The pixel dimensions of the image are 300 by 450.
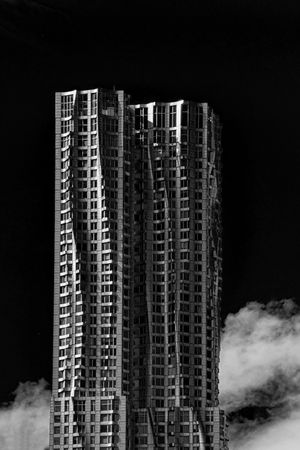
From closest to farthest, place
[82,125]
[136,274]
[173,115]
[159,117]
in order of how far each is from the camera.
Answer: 1. [82,125]
2. [136,274]
3. [173,115]
4. [159,117]

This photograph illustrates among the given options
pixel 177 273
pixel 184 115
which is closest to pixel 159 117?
pixel 184 115

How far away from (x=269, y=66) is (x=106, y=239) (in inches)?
445

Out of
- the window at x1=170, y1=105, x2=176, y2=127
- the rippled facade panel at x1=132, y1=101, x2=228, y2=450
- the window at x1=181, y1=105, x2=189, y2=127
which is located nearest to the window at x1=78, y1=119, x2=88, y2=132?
the rippled facade panel at x1=132, y1=101, x2=228, y2=450

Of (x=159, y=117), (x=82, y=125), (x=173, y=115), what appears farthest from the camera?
(x=159, y=117)

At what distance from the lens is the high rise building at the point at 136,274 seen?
183750mm

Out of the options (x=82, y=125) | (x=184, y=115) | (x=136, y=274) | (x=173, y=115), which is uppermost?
(x=173, y=115)

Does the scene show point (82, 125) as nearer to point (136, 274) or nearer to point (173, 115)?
point (173, 115)

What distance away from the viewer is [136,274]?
18600 centimetres

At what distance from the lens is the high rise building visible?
18375 cm

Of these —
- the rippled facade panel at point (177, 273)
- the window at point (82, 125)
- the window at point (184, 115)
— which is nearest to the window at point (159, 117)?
the rippled facade panel at point (177, 273)

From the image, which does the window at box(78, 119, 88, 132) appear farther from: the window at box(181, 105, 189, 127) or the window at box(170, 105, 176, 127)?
the window at box(181, 105, 189, 127)

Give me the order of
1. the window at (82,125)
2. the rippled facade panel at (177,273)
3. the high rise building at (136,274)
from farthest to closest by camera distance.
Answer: the rippled facade panel at (177,273)
the window at (82,125)
the high rise building at (136,274)

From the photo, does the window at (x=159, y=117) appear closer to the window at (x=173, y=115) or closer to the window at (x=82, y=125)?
the window at (x=173, y=115)

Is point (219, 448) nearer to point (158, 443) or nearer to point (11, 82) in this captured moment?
point (158, 443)
